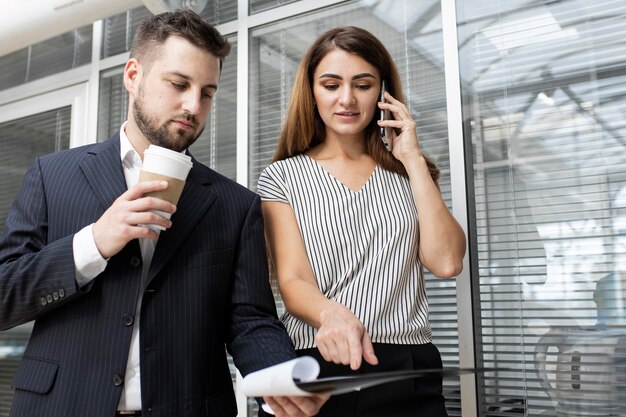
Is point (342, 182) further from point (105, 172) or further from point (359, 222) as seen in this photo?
point (105, 172)

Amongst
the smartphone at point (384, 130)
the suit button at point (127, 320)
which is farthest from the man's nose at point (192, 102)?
the smartphone at point (384, 130)

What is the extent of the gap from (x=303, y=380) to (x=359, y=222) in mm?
757

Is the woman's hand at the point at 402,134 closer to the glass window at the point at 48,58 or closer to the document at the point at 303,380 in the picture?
the document at the point at 303,380

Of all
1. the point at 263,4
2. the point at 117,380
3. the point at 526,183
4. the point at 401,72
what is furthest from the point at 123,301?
the point at 263,4

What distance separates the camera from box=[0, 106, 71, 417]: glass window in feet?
11.5

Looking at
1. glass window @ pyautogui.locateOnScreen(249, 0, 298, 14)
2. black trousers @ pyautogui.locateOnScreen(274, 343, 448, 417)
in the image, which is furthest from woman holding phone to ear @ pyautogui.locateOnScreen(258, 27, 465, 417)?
glass window @ pyautogui.locateOnScreen(249, 0, 298, 14)

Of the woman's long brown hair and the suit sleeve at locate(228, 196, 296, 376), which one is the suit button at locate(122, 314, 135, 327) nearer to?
the suit sleeve at locate(228, 196, 296, 376)

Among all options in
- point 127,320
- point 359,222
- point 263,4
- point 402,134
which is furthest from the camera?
point 263,4

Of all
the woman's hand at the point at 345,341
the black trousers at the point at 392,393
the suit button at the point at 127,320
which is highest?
the suit button at the point at 127,320

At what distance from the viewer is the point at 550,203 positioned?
84.2 inches

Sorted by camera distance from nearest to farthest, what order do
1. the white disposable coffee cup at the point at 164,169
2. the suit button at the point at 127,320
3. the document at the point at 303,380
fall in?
the document at the point at 303,380, the white disposable coffee cup at the point at 164,169, the suit button at the point at 127,320

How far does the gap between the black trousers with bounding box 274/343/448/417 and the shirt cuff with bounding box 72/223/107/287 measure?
1.87 ft

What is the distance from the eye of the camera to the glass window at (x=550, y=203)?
201 cm

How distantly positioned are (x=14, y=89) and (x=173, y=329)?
10.0 ft
